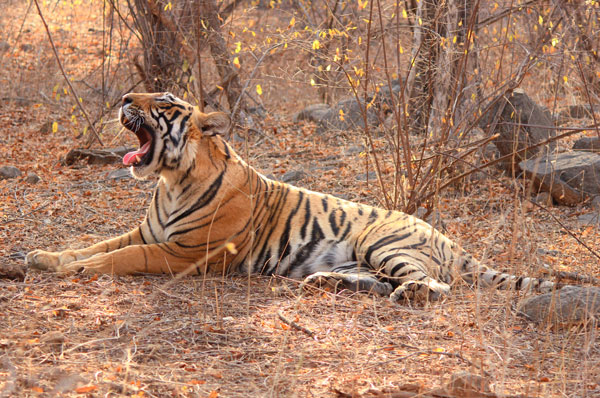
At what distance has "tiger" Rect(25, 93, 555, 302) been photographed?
474 centimetres

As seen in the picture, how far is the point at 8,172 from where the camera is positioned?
7.75 metres

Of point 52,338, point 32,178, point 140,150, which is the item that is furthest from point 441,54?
point 32,178

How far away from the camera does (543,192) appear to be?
7.28 meters

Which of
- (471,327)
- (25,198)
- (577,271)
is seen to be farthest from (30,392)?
(25,198)

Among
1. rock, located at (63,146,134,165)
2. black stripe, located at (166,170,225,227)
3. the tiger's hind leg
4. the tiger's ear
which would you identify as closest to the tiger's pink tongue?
the tiger's ear

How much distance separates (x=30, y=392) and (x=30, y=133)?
26.1ft

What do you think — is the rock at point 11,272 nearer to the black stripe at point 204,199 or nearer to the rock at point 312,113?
the black stripe at point 204,199

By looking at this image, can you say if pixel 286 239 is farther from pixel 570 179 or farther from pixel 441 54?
pixel 570 179

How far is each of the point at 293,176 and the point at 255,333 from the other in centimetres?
413

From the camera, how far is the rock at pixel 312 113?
10.6m

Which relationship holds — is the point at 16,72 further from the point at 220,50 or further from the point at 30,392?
the point at 30,392

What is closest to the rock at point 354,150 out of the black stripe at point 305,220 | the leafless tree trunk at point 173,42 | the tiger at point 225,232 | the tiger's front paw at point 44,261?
the leafless tree trunk at point 173,42

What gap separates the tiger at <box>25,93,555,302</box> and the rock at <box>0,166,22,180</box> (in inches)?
127

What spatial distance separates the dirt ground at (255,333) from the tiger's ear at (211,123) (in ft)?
2.64
